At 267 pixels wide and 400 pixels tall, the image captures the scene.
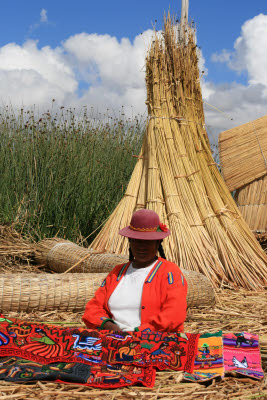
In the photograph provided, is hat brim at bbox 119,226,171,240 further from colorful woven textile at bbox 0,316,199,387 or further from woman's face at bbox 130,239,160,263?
colorful woven textile at bbox 0,316,199,387

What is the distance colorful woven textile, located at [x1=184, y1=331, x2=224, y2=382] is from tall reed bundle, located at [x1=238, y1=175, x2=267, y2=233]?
10.4 ft

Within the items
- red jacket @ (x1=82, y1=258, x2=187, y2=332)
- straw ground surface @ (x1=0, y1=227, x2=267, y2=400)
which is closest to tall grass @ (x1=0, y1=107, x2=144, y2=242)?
straw ground surface @ (x1=0, y1=227, x2=267, y2=400)

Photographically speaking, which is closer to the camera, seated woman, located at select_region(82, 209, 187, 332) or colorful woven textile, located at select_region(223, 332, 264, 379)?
colorful woven textile, located at select_region(223, 332, 264, 379)

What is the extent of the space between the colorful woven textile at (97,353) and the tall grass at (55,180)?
3.10 meters

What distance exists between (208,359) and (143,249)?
23.4 inches

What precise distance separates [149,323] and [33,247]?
2852 mm

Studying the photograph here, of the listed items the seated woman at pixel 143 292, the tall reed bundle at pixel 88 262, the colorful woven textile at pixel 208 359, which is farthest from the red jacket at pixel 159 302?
the tall reed bundle at pixel 88 262

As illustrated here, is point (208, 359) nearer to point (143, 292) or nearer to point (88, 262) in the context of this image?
point (143, 292)

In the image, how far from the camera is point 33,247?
4.96m

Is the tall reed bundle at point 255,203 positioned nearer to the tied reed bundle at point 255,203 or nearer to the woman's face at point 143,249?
the tied reed bundle at point 255,203

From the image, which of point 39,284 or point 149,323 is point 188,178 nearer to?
point 39,284

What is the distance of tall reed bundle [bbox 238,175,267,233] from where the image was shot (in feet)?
17.3

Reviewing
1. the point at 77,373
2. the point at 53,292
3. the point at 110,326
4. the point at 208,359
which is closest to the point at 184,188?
the point at 53,292

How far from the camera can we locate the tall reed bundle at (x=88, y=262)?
364 centimetres
